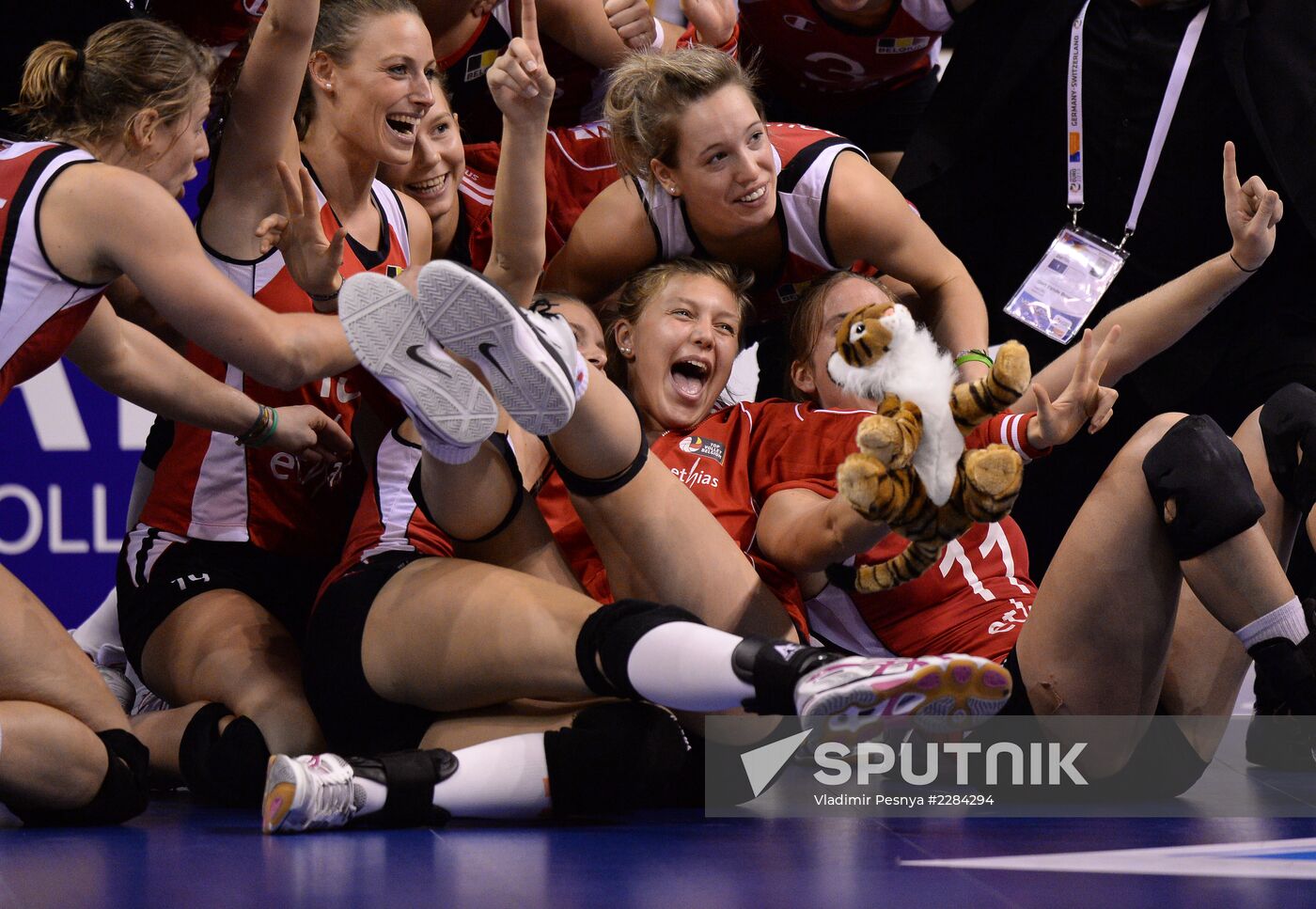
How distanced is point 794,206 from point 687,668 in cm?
143

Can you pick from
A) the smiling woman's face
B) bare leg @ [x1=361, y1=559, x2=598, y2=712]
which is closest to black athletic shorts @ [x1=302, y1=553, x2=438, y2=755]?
bare leg @ [x1=361, y1=559, x2=598, y2=712]

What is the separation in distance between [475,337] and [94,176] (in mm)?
732

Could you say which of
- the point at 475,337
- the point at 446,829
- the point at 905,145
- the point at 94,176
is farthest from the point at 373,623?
the point at 905,145

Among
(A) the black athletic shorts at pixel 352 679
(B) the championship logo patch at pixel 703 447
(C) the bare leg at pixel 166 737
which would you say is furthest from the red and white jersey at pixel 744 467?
(C) the bare leg at pixel 166 737

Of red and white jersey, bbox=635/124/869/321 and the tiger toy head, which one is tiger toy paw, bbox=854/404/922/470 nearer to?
the tiger toy head

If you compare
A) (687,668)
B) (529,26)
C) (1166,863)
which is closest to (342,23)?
(529,26)

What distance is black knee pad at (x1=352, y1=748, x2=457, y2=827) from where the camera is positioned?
2.36 metres

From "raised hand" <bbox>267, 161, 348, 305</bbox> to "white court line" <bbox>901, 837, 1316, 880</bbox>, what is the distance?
4.83 feet

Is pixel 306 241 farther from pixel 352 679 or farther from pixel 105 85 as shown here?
pixel 352 679

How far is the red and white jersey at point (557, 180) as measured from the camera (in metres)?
3.66

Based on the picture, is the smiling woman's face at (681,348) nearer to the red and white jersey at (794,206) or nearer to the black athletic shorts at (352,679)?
the red and white jersey at (794,206)

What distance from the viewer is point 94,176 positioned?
8.23ft

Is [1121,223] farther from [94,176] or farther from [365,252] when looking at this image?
[94,176]

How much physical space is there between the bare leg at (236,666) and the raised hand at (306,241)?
2.16ft
